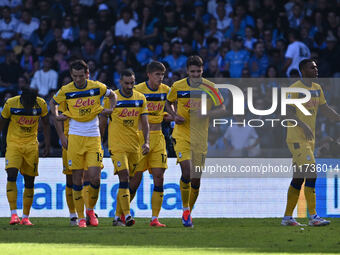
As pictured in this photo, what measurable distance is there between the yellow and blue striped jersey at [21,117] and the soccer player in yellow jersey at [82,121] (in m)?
0.75

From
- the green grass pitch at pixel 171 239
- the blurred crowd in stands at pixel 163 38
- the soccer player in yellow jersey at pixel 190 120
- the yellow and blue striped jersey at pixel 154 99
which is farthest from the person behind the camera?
the blurred crowd in stands at pixel 163 38

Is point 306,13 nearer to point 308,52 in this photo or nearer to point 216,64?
point 308,52

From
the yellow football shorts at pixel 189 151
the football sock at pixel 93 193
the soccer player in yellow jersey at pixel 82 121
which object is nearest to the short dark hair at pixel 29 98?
the soccer player in yellow jersey at pixel 82 121

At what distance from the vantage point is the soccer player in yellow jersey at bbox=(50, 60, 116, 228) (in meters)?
11.3

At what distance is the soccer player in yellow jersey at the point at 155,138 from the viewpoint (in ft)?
38.0

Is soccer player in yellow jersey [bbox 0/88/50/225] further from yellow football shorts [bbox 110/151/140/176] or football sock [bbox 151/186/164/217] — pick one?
football sock [bbox 151/186/164/217]

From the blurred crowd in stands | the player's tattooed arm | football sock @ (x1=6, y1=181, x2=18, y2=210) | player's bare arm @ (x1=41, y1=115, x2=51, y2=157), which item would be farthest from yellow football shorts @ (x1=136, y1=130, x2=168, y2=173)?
the blurred crowd in stands

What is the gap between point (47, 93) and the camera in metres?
18.0

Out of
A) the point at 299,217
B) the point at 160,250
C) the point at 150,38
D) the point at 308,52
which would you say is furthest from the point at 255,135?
the point at 160,250

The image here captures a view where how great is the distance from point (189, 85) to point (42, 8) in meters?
10.4

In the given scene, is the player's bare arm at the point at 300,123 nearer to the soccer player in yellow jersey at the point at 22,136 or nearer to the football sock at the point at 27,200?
the soccer player in yellow jersey at the point at 22,136

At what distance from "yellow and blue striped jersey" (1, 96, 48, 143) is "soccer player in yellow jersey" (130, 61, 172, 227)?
1.55 m

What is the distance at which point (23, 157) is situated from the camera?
1230 cm

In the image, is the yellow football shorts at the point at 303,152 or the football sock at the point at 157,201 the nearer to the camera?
the yellow football shorts at the point at 303,152
